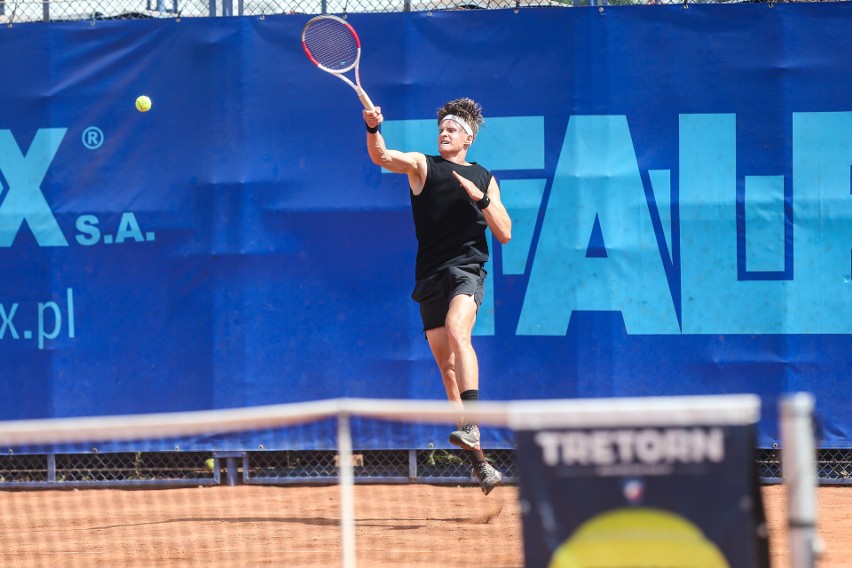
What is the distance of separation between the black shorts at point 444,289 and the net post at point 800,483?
303 centimetres

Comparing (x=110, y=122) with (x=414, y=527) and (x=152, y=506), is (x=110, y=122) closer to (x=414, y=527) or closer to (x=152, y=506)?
(x=152, y=506)

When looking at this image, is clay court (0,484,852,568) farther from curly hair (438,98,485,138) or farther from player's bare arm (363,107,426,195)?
curly hair (438,98,485,138)

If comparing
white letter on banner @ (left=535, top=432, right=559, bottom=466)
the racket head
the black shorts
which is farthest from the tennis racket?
white letter on banner @ (left=535, top=432, right=559, bottom=466)

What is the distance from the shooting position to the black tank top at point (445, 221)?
566 centimetres

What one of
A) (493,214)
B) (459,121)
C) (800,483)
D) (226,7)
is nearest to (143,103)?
(226,7)

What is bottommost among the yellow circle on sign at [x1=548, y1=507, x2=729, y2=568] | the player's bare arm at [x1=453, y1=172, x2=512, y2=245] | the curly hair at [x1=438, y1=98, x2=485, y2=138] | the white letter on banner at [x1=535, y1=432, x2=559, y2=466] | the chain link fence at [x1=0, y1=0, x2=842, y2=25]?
the yellow circle on sign at [x1=548, y1=507, x2=729, y2=568]

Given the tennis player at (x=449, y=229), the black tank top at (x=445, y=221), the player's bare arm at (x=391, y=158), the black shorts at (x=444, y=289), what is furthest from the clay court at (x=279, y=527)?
the player's bare arm at (x=391, y=158)

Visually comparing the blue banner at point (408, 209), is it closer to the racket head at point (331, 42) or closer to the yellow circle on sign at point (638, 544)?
the racket head at point (331, 42)

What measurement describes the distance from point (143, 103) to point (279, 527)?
2.69 meters

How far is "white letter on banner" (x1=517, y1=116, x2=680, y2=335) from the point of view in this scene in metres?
6.40

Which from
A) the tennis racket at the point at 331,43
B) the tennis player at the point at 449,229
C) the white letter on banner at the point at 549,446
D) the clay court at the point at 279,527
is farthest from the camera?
the tennis racket at the point at 331,43

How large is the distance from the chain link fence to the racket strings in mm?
373

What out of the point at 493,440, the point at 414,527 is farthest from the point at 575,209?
the point at 414,527

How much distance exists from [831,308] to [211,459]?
372cm
